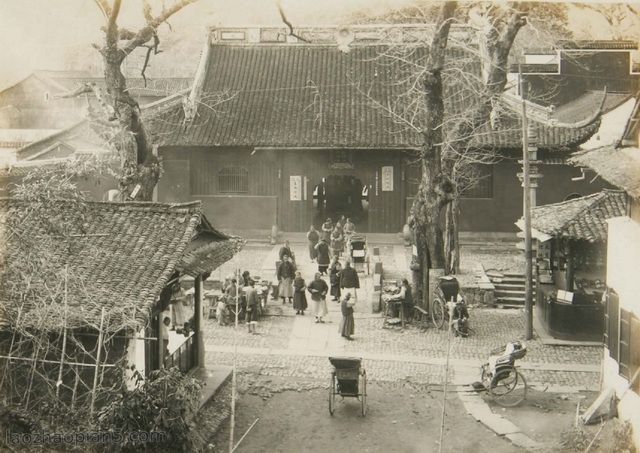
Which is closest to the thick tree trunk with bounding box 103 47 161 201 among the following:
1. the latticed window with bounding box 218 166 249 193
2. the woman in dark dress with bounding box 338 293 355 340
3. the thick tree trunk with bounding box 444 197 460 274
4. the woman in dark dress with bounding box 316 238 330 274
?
the woman in dark dress with bounding box 316 238 330 274

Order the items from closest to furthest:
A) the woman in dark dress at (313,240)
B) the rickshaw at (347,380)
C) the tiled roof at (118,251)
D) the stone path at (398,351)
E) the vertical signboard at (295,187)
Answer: the tiled roof at (118,251), the rickshaw at (347,380), the stone path at (398,351), the woman in dark dress at (313,240), the vertical signboard at (295,187)

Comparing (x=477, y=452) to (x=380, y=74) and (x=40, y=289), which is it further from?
(x=380, y=74)

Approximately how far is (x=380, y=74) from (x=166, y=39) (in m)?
9.11

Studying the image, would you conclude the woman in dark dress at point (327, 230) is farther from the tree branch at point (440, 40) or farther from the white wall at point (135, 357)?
the white wall at point (135, 357)

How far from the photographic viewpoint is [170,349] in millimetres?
16266

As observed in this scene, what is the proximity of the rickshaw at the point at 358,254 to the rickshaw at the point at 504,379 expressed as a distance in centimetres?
904

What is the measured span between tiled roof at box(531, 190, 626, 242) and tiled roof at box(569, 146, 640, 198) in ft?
14.8

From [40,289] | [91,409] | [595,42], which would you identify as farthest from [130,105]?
[595,42]

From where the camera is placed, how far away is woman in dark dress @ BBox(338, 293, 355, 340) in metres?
20.4

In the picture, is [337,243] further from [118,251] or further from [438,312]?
[118,251]

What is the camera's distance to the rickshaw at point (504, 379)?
55.2 feet

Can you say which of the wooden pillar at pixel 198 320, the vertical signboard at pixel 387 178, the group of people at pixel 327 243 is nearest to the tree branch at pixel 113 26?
the wooden pillar at pixel 198 320

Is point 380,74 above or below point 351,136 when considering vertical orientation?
above

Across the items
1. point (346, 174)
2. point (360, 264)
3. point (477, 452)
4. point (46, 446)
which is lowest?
point (477, 452)
